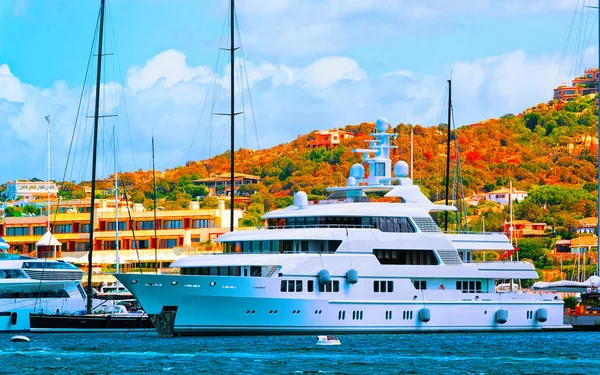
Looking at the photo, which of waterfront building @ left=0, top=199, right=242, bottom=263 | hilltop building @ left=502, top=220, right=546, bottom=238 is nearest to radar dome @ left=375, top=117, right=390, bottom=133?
waterfront building @ left=0, top=199, right=242, bottom=263

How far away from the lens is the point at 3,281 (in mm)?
65312

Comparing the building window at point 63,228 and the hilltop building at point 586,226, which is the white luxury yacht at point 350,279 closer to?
the building window at point 63,228

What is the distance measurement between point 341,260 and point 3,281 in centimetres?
1821

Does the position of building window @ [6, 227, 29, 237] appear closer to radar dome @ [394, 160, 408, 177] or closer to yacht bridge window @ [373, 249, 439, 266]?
radar dome @ [394, 160, 408, 177]

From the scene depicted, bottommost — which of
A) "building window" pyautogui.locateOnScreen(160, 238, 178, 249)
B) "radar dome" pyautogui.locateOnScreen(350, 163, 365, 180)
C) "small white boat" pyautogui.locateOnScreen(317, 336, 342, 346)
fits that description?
"small white boat" pyautogui.locateOnScreen(317, 336, 342, 346)

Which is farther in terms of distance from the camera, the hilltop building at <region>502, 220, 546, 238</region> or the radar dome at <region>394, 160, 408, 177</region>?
the hilltop building at <region>502, 220, 546, 238</region>

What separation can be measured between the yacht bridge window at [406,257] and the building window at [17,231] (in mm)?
60691

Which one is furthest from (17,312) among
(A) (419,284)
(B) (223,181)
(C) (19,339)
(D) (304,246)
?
(B) (223,181)

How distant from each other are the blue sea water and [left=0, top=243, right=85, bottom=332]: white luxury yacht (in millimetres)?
7609

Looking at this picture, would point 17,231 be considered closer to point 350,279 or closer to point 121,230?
point 121,230

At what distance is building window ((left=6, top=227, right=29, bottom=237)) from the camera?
371 feet

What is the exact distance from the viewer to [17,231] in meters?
113

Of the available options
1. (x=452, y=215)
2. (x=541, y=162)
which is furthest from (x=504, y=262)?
(x=541, y=162)

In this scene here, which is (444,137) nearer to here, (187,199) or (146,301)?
(187,199)
